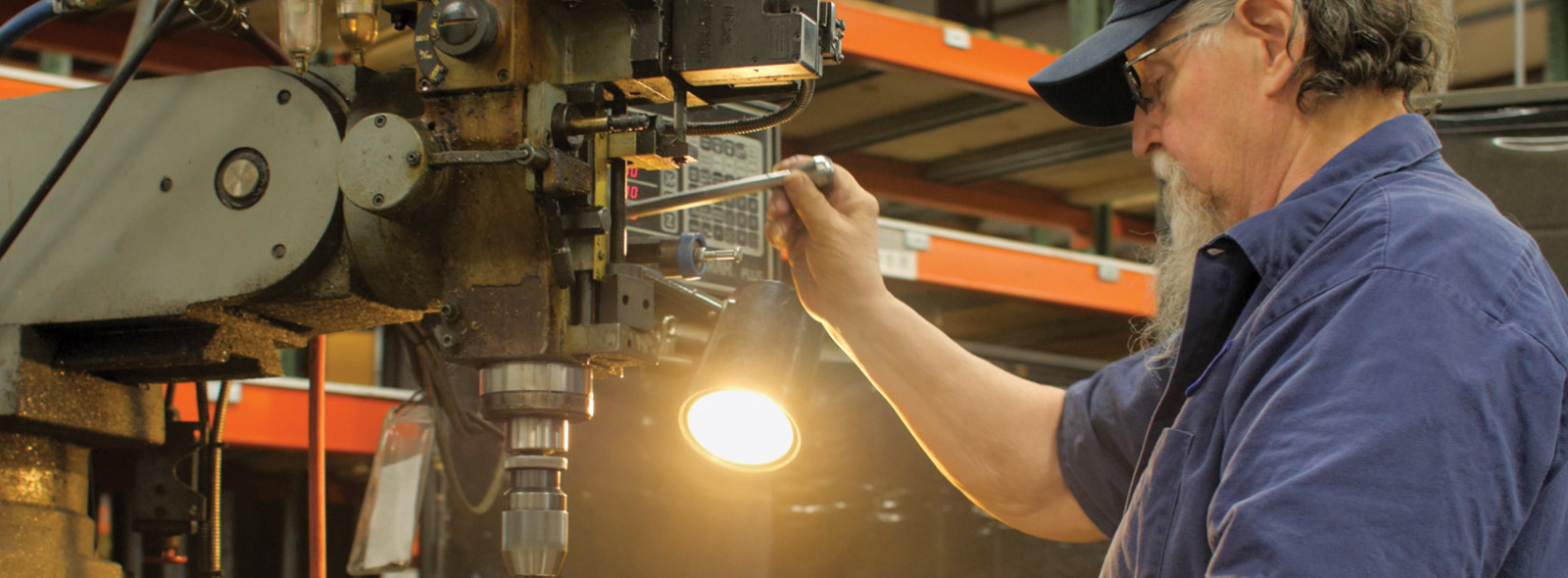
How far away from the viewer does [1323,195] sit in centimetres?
85

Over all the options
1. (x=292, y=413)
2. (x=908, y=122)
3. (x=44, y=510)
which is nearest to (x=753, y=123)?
(x=44, y=510)

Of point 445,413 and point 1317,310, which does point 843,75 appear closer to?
point 445,413

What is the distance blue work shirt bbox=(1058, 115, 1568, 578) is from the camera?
26.1 inches

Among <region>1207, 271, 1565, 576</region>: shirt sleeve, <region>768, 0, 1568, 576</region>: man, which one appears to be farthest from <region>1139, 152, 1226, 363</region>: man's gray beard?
<region>1207, 271, 1565, 576</region>: shirt sleeve

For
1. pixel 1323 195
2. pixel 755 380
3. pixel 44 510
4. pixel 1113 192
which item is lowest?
pixel 44 510

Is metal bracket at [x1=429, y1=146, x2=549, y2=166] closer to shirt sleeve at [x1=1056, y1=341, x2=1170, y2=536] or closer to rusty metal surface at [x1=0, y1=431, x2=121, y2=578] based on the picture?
rusty metal surface at [x1=0, y1=431, x2=121, y2=578]

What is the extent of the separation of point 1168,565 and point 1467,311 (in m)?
0.25

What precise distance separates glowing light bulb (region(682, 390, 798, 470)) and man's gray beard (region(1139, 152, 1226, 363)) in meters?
0.39

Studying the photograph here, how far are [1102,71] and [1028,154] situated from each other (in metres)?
1.37

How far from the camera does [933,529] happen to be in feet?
6.16

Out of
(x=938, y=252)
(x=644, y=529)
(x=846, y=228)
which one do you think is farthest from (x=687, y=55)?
(x=938, y=252)

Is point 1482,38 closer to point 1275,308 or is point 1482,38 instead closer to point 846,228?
point 846,228

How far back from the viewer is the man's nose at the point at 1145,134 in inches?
43.3

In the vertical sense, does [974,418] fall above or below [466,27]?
below
